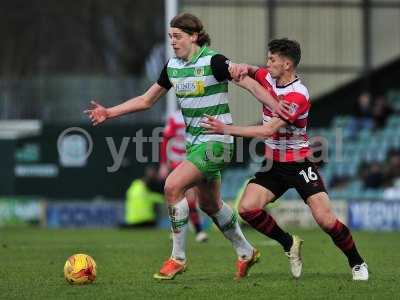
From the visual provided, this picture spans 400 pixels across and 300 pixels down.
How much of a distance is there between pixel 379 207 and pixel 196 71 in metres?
13.0

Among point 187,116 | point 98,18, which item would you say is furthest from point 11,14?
point 187,116

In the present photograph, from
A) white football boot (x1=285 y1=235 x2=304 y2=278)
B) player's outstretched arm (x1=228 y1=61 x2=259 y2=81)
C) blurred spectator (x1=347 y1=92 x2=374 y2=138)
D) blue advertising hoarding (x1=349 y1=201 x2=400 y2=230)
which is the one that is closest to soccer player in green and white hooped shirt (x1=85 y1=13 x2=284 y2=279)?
player's outstretched arm (x1=228 y1=61 x2=259 y2=81)

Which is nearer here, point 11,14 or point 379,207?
point 379,207

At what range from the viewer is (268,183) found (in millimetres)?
10164

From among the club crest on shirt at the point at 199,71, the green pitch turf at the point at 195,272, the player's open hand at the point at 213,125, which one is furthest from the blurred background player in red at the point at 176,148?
the player's open hand at the point at 213,125

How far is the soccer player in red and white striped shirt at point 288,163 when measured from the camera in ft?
32.5

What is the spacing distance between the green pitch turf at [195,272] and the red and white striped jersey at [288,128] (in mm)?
1128

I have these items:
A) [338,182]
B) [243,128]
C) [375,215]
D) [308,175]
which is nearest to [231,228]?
[308,175]

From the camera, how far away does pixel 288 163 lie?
397 inches

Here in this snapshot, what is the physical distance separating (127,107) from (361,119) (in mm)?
17603

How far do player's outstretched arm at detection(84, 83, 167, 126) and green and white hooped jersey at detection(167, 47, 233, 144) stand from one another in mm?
376

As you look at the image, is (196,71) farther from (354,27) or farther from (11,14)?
(11,14)

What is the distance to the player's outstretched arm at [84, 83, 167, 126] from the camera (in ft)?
33.9

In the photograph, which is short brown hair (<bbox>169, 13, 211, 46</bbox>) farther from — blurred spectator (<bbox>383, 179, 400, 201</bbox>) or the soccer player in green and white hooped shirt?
blurred spectator (<bbox>383, 179, 400, 201</bbox>)
